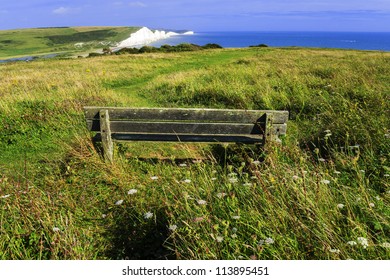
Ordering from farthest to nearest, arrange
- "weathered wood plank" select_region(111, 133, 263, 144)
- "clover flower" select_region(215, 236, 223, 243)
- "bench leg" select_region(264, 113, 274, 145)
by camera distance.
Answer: "weathered wood plank" select_region(111, 133, 263, 144) → "bench leg" select_region(264, 113, 274, 145) → "clover flower" select_region(215, 236, 223, 243)

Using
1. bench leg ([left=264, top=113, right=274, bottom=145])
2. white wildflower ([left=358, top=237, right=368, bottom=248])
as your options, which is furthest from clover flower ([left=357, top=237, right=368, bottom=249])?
bench leg ([left=264, top=113, right=274, bottom=145])

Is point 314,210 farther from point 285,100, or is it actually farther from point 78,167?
point 285,100

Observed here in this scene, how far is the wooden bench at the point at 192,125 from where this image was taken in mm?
5699

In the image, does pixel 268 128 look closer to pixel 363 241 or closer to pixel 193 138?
pixel 193 138

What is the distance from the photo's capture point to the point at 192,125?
5789 millimetres

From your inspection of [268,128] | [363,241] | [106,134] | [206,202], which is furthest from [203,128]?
[363,241]

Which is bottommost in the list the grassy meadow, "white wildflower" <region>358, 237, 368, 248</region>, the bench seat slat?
the grassy meadow

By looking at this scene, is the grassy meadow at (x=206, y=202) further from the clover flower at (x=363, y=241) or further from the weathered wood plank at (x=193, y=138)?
the weathered wood plank at (x=193, y=138)

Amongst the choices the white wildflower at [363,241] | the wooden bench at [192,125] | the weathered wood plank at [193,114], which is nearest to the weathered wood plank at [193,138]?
the wooden bench at [192,125]

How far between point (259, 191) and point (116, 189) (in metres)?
2.39

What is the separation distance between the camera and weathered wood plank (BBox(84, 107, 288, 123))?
5.70 m

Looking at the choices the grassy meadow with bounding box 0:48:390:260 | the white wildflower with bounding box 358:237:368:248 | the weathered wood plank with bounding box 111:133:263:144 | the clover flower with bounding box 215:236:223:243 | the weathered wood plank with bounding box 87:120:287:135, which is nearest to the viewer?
the white wildflower with bounding box 358:237:368:248

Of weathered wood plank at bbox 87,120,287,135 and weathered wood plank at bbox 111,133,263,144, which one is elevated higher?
weathered wood plank at bbox 87,120,287,135

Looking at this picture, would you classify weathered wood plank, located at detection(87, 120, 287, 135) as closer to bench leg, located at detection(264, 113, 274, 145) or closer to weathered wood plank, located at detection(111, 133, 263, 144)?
bench leg, located at detection(264, 113, 274, 145)
